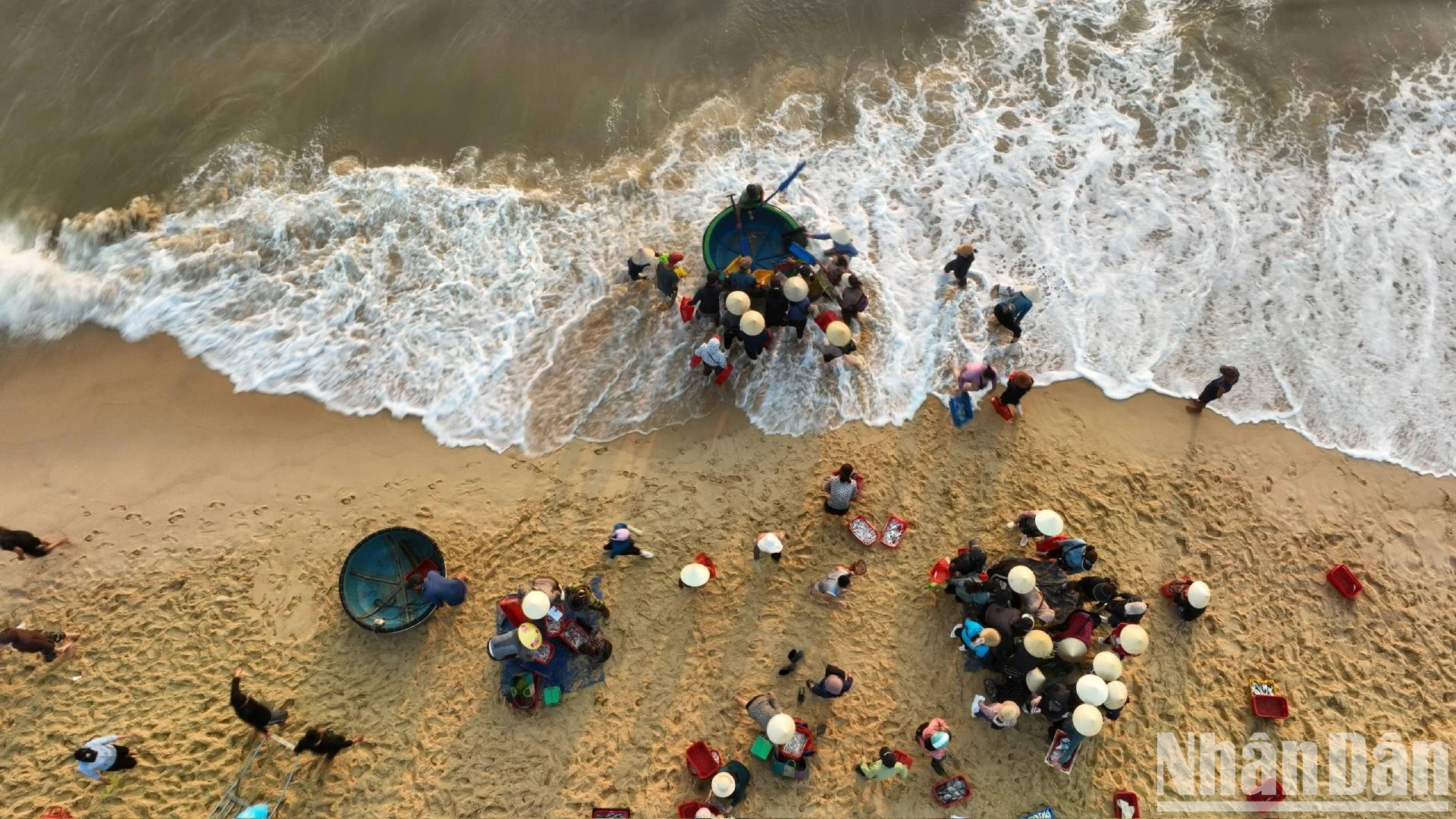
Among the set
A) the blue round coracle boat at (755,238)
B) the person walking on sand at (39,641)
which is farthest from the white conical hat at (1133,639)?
the person walking on sand at (39,641)

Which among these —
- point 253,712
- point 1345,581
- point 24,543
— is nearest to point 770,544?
point 253,712

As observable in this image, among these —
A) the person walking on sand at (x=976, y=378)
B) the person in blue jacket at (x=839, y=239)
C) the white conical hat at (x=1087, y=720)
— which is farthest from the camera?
the person in blue jacket at (x=839, y=239)

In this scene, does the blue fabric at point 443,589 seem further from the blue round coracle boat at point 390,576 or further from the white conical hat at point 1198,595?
the white conical hat at point 1198,595

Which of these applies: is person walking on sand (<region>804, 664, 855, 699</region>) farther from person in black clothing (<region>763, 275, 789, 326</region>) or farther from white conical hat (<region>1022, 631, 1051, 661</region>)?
person in black clothing (<region>763, 275, 789, 326</region>)

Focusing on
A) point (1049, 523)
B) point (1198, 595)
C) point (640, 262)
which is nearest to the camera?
point (1049, 523)

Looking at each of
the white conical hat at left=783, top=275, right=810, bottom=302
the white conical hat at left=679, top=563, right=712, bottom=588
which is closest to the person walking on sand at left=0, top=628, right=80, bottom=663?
the white conical hat at left=679, top=563, right=712, bottom=588

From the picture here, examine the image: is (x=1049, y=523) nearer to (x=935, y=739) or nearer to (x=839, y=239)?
(x=935, y=739)
